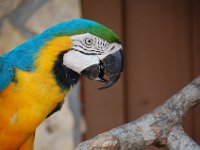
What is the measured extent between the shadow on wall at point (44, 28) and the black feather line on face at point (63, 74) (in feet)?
1.96

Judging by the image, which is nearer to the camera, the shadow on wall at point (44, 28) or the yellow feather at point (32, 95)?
the yellow feather at point (32, 95)

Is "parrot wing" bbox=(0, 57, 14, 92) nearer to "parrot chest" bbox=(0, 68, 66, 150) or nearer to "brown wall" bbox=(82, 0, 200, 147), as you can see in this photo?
"parrot chest" bbox=(0, 68, 66, 150)

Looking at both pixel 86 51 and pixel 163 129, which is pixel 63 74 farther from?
pixel 163 129

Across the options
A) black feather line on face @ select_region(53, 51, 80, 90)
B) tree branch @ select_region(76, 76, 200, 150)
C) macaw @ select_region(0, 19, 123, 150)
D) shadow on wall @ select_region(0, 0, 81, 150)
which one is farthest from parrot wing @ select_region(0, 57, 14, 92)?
shadow on wall @ select_region(0, 0, 81, 150)

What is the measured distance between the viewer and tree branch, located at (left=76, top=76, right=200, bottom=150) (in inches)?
43.8

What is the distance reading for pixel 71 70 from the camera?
118 cm

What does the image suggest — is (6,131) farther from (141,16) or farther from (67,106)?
(141,16)

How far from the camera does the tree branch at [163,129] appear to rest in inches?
43.8

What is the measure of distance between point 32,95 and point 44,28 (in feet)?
2.14

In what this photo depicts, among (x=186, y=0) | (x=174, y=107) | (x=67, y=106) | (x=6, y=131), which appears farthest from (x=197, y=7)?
(x=6, y=131)

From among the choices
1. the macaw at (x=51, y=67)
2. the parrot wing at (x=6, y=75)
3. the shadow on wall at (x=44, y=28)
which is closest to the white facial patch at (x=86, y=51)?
the macaw at (x=51, y=67)

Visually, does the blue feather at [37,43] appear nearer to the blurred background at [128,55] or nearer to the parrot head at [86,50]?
the parrot head at [86,50]

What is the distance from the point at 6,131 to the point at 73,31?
0.30 metres

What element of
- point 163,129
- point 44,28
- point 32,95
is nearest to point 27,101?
point 32,95
